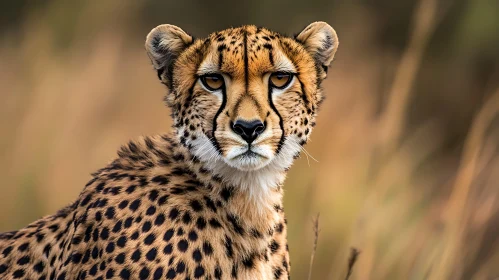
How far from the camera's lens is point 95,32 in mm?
5586

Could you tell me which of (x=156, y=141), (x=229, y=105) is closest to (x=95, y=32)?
(x=156, y=141)

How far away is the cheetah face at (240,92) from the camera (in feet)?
10.1

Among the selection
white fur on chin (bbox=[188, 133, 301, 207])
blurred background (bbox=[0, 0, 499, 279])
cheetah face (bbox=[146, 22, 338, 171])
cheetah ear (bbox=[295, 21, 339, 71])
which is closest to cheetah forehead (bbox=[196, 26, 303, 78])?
cheetah face (bbox=[146, 22, 338, 171])

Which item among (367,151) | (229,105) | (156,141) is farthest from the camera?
(367,151)

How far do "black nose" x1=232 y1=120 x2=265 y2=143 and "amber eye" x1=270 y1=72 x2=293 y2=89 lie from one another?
232mm

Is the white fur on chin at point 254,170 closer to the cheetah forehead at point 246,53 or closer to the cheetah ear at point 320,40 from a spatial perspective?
the cheetah forehead at point 246,53

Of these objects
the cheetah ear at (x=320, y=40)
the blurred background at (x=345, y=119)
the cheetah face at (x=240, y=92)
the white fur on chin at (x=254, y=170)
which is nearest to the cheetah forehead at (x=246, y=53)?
the cheetah face at (x=240, y=92)

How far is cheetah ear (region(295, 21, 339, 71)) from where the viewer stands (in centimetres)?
347

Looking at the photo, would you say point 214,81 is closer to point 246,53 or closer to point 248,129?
point 246,53

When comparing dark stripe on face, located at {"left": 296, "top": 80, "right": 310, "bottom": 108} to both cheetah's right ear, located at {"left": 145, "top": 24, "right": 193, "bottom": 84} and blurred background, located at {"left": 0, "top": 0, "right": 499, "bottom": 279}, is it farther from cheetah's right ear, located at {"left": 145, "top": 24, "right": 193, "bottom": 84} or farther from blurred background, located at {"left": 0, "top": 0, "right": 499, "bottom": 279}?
blurred background, located at {"left": 0, "top": 0, "right": 499, "bottom": 279}

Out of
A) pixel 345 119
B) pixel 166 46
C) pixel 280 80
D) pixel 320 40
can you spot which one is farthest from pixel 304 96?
pixel 345 119

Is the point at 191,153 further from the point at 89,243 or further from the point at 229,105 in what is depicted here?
the point at 89,243

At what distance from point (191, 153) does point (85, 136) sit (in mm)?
2108

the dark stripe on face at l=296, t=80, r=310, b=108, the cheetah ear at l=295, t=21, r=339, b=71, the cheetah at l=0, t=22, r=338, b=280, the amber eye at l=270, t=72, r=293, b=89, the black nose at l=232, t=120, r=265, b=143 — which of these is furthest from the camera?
the cheetah ear at l=295, t=21, r=339, b=71
